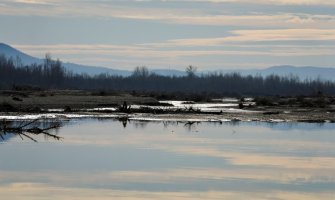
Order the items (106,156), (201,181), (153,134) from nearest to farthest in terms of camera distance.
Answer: (201,181) → (106,156) → (153,134)

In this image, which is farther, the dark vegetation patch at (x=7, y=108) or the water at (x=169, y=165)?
the dark vegetation patch at (x=7, y=108)

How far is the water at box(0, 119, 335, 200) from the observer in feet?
58.5

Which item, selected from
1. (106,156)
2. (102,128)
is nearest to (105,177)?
(106,156)

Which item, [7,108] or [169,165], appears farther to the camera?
[7,108]

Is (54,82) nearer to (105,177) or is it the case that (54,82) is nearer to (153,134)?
(153,134)

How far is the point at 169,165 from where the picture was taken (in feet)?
75.7

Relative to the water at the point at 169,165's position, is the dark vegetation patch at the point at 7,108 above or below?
above

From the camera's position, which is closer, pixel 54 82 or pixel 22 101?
pixel 22 101

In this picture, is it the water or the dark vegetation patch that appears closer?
the water

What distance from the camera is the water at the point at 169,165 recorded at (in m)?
17.8

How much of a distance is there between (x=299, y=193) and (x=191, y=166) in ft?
19.1

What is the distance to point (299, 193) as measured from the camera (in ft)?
58.0

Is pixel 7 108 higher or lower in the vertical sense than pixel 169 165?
higher

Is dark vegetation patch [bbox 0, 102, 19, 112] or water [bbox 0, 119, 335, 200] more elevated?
dark vegetation patch [bbox 0, 102, 19, 112]
